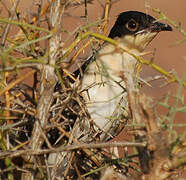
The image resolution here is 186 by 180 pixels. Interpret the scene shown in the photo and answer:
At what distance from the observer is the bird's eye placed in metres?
3.83

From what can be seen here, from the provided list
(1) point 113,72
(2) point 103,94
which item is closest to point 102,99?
(2) point 103,94

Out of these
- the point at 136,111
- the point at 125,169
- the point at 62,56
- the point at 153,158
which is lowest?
the point at 125,169

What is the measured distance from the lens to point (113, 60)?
12.0 feet

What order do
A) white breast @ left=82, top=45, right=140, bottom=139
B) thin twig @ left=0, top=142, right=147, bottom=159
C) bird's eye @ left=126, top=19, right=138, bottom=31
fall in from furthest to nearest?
bird's eye @ left=126, top=19, right=138, bottom=31 < white breast @ left=82, top=45, right=140, bottom=139 < thin twig @ left=0, top=142, right=147, bottom=159

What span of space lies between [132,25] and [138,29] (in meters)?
0.08

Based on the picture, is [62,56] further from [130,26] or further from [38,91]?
[130,26]

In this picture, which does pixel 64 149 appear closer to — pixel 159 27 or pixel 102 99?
pixel 102 99

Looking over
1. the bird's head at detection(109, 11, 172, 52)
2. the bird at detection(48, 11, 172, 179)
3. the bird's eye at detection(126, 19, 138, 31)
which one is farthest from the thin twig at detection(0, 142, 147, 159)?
the bird's eye at detection(126, 19, 138, 31)

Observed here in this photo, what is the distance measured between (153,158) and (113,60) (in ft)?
6.10

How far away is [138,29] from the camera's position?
3803 mm

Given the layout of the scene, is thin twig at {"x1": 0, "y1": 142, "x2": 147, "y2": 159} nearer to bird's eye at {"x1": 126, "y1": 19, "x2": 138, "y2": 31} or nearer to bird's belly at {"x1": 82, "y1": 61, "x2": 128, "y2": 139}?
bird's belly at {"x1": 82, "y1": 61, "x2": 128, "y2": 139}

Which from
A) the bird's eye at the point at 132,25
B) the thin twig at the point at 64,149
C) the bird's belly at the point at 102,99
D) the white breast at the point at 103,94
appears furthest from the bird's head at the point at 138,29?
the thin twig at the point at 64,149

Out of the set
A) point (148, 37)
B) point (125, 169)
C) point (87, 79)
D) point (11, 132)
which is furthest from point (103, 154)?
point (148, 37)

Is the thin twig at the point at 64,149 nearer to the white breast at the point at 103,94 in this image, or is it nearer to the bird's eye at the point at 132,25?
the white breast at the point at 103,94
